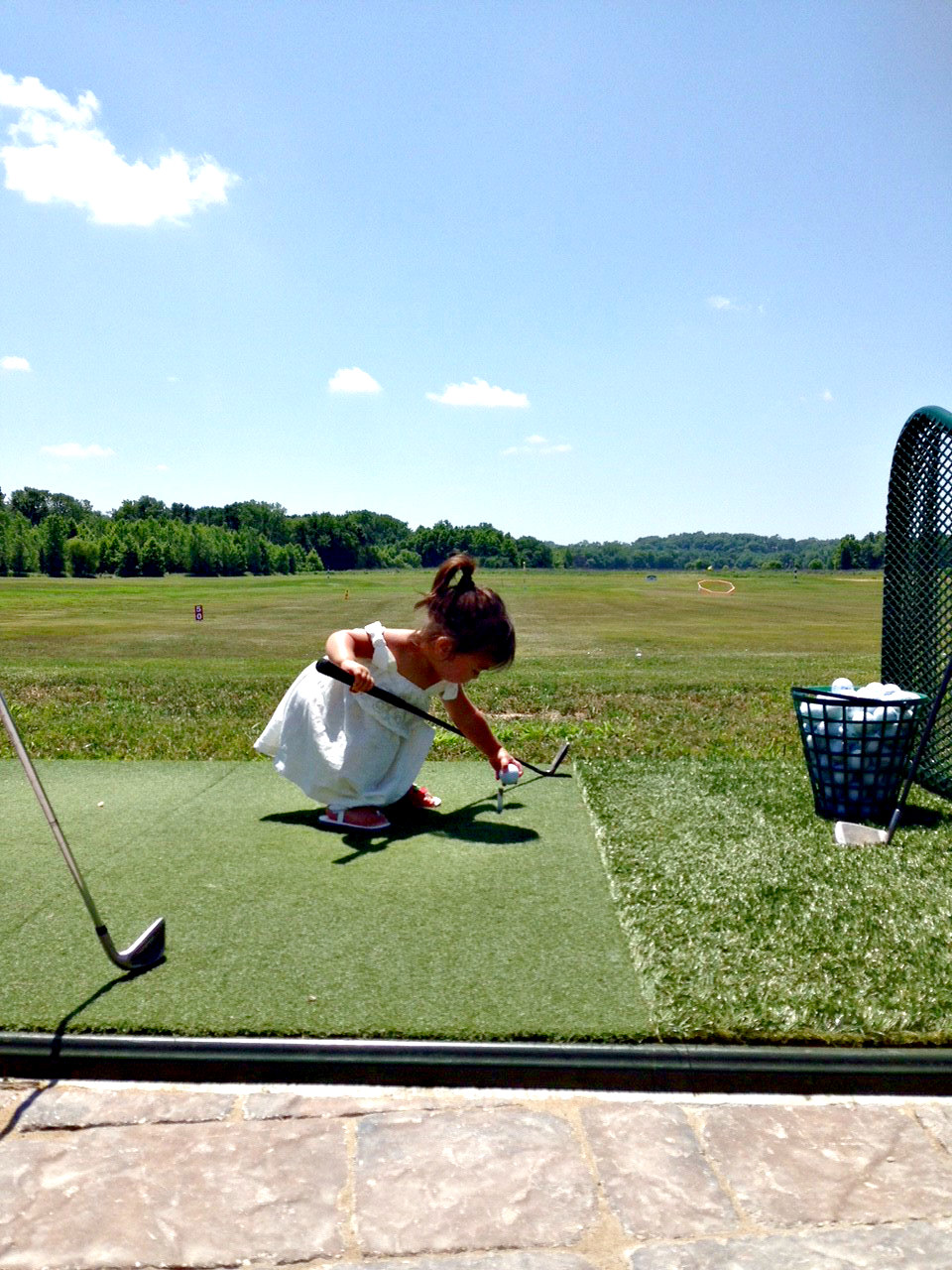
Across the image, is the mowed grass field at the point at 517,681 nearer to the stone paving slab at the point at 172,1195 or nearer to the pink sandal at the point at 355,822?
the pink sandal at the point at 355,822

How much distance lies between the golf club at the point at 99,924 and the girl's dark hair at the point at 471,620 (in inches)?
71.3

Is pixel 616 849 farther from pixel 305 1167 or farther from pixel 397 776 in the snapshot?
pixel 305 1167

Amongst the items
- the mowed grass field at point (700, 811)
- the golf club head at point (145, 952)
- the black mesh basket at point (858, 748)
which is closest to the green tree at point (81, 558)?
the mowed grass field at point (700, 811)

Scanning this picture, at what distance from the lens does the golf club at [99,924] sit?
2.97m

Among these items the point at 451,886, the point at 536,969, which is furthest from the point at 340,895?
the point at 536,969

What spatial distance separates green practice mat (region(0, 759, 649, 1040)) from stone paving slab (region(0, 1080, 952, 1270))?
0.24 meters

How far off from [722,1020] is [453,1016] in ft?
2.40

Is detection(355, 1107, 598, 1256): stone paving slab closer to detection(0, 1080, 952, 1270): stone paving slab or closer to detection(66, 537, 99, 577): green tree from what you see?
detection(0, 1080, 952, 1270): stone paving slab

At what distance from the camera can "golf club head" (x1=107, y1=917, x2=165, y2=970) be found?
3119mm

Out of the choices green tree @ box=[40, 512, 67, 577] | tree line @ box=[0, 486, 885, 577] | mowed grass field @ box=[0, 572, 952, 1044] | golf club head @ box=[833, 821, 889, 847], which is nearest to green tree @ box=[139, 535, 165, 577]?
tree line @ box=[0, 486, 885, 577]

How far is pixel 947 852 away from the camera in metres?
4.51

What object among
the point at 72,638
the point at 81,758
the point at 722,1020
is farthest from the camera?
the point at 72,638

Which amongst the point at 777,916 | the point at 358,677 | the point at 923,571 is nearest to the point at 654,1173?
the point at 777,916

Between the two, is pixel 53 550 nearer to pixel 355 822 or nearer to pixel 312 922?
pixel 355 822
